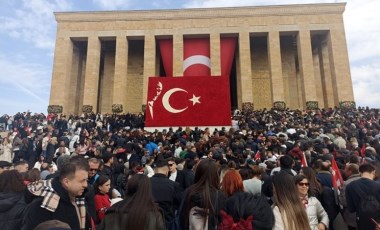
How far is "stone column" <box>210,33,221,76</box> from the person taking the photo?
25266 millimetres

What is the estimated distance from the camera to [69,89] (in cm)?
2684

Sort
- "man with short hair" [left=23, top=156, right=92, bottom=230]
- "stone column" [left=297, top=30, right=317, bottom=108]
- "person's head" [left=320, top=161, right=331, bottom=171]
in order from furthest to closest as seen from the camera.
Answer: "stone column" [left=297, top=30, right=317, bottom=108] → "person's head" [left=320, top=161, right=331, bottom=171] → "man with short hair" [left=23, top=156, right=92, bottom=230]

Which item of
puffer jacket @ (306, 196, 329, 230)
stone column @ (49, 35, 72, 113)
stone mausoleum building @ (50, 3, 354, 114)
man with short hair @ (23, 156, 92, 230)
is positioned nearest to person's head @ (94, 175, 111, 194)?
man with short hair @ (23, 156, 92, 230)

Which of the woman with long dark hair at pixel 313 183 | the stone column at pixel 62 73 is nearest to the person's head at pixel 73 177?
the woman with long dark hair at pixel 313 183

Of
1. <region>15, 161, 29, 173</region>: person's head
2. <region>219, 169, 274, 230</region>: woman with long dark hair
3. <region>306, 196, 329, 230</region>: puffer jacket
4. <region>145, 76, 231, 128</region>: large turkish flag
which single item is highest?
<region>145, 76, 231, 128</region>: large turkish flag

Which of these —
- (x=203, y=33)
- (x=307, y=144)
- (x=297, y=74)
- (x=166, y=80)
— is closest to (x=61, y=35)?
(x=203, y=33)

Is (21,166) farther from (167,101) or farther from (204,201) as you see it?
(167,101)

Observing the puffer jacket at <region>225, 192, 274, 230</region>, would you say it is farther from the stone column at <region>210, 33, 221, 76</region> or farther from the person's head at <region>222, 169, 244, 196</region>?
the stone column at <region>210, 33, 221, 76</region>

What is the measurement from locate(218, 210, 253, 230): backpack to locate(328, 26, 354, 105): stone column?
81.6ft

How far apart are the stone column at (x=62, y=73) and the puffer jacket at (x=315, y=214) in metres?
25.1

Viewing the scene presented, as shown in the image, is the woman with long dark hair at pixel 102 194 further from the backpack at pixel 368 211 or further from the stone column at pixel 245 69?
the stone column at pixel 245 69

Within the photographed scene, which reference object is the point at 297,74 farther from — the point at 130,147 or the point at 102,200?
the point at 102,200

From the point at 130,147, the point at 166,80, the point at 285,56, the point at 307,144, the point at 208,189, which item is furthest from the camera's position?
the point at 285,56

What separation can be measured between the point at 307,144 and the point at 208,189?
19.9 feet
